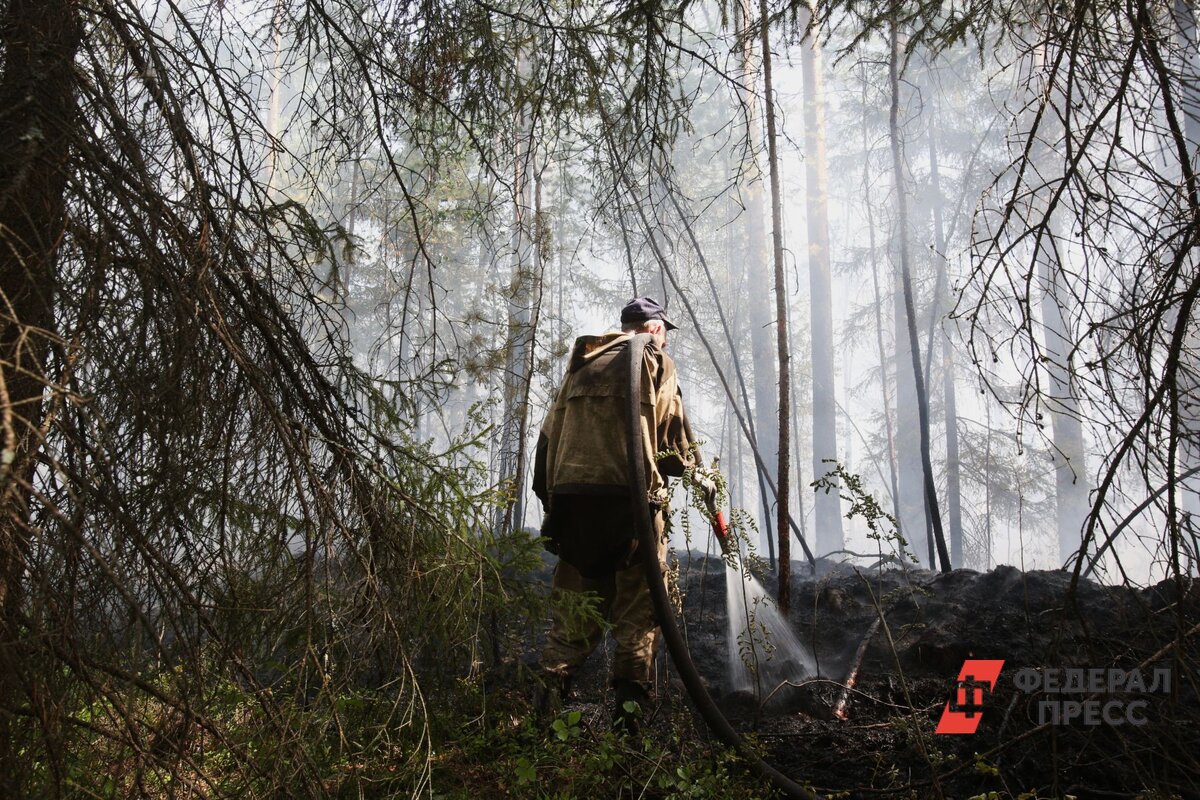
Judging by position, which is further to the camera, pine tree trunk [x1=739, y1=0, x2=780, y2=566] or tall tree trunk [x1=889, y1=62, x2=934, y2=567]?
pine tree trunk [x1=739, y1=0, x2=780, y2=566]

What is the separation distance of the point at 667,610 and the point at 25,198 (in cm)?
255

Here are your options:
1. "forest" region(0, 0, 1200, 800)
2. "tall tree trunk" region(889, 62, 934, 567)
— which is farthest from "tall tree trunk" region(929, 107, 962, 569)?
"forest" region(0, 0, 1200, 800)

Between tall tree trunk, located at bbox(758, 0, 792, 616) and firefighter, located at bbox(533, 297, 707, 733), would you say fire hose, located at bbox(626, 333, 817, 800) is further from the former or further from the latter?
tall tree trunk, located at bbox(758, 0, 792, 616)

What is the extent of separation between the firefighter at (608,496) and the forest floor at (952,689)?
11.2 inches

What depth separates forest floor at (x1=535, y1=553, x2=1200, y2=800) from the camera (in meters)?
2.13

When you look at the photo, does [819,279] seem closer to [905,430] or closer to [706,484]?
[905,430]

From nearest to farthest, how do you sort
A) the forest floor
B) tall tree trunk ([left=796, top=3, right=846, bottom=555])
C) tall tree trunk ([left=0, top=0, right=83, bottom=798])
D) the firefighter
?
tall tree trunk ([left=0, top=0, right=83, bottom=798]), the forest floor, the firefighter, tall tree trunk ([left=796, top=3, right=846, bottom=555])

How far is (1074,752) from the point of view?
274 cm

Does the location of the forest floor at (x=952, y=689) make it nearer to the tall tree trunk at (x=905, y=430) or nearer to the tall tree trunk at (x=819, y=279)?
the tall tree trunk at (x=819, y=279)

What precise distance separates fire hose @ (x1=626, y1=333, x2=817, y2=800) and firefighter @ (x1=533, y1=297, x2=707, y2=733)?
0.22m

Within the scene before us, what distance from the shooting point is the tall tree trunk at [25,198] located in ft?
4.42

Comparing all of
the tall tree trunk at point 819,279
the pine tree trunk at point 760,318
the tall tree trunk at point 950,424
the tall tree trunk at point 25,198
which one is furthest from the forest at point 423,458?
the pine tree trunk at point 760,318

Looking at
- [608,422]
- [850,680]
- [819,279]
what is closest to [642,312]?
[608,422]

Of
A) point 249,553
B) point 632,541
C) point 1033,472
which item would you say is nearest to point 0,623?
point 249,553
